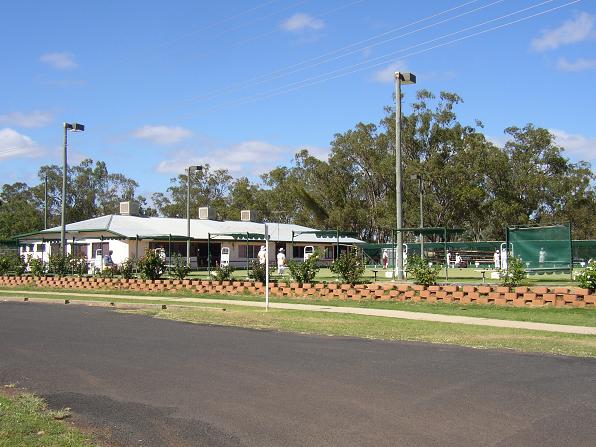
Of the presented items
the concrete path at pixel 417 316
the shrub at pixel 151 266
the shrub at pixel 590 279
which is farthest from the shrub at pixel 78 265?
the shrub at pixel 590 279

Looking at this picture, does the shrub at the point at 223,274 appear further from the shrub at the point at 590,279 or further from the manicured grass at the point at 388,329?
the shrub at the point at 590,279

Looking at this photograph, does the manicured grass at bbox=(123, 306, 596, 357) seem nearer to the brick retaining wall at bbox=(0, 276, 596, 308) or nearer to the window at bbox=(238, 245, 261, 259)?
the brick retaining wall at bbox=(0, 276, 596, 308)

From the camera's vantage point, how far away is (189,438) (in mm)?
6172

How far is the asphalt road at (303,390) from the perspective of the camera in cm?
629

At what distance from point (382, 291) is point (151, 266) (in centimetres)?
1192

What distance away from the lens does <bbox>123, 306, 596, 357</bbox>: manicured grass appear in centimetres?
1202

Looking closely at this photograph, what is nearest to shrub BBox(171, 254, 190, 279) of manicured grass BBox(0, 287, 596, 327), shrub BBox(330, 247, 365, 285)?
manicured grass BBox(0, 287, 596, 327)

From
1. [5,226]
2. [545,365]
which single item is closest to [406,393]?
[545,365]

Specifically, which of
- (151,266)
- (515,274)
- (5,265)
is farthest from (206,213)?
(515,274)

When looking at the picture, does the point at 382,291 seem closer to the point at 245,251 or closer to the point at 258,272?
the point at 258,272

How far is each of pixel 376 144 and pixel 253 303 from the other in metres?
53.7

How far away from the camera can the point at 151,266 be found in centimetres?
2920

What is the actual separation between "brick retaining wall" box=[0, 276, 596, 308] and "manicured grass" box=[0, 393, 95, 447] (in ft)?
46.9

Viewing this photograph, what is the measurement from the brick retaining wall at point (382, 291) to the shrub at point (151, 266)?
571mm
